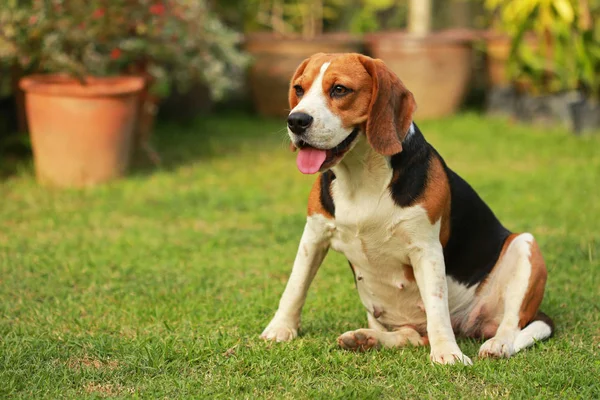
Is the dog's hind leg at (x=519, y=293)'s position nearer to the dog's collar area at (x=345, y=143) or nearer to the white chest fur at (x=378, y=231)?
the white chest fur at (x=378, y=231)

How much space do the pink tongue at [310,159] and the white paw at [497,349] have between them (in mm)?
1104

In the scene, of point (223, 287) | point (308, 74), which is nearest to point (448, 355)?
point (308, 74)

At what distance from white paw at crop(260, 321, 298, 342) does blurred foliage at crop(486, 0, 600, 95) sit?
22.6 ft

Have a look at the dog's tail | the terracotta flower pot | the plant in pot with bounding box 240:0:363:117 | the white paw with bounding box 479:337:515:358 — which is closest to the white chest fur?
the white paw with bounding box 479:337:515:358

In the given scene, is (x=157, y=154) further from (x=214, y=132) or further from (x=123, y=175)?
(x=214, y=132)

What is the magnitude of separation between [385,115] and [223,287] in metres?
1.85

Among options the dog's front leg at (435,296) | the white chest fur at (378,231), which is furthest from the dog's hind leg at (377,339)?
the dog's front leg at (435,296)

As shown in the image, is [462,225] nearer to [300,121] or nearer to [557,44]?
[300,121]

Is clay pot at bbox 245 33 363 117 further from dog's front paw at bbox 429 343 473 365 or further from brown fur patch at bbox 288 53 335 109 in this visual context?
dog's front paw at bbox 429 343 473 365

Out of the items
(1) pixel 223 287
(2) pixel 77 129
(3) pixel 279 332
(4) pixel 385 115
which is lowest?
(1) pixel 223 287

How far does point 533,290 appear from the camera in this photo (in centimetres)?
405

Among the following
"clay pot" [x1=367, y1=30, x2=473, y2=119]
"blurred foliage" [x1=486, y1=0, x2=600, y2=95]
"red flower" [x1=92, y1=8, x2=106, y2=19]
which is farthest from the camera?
"clay pot" [x1=367, y1=30, x2=473, y2=119]

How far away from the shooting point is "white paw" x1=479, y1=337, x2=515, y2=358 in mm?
3822

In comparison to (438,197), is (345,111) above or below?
above
